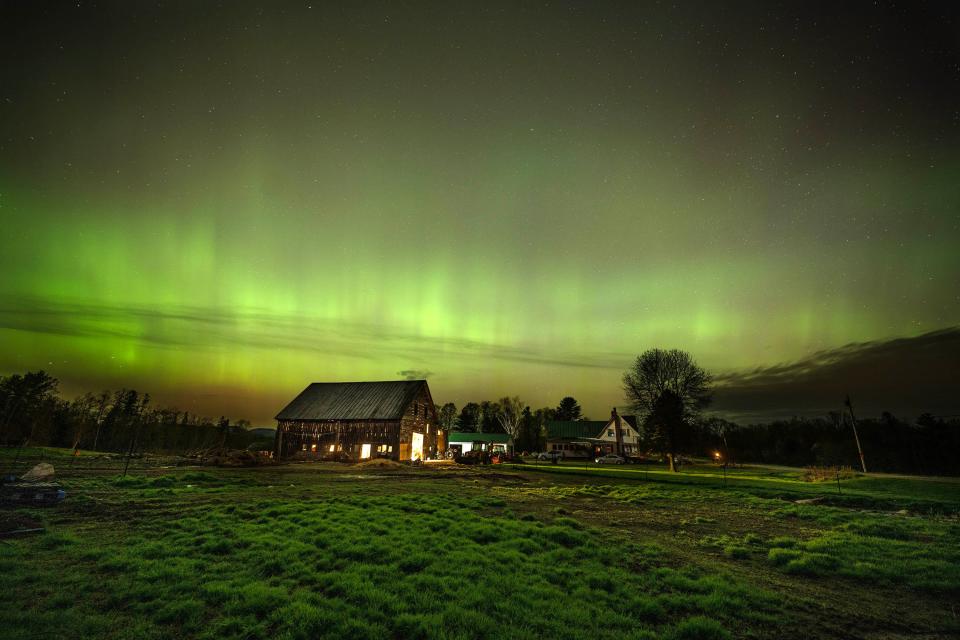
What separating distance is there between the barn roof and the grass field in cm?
3960

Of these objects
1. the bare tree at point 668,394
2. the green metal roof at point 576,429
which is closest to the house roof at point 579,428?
the green metal roof at point 576,429

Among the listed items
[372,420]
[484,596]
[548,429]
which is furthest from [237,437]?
[484,596]

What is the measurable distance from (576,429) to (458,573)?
91416mm

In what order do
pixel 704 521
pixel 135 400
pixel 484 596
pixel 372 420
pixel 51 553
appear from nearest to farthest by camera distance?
pixel 484 596 < pixel 51 553 < pixel 704 521 < pixel 372 420 < pixel 135 400

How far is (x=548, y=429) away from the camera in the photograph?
98.6 m

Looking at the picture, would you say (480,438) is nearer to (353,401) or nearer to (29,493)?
(353,401)

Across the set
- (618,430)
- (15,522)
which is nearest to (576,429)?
(618,430)

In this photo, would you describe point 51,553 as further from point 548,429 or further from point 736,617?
point 548,429

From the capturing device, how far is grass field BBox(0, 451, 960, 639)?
698 centimetres

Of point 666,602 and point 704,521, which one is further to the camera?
point 704,521

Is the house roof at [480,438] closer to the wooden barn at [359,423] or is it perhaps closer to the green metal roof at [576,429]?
the green metal roof at [576,429]

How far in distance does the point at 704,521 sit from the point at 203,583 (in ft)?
57.1

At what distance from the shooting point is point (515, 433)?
102m

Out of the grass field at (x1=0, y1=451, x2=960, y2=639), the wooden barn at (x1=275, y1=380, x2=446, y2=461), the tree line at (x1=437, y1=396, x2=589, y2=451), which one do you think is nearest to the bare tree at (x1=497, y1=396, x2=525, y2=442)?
the tree line at (x1=437, y1=396, x2=589, y2=451)
